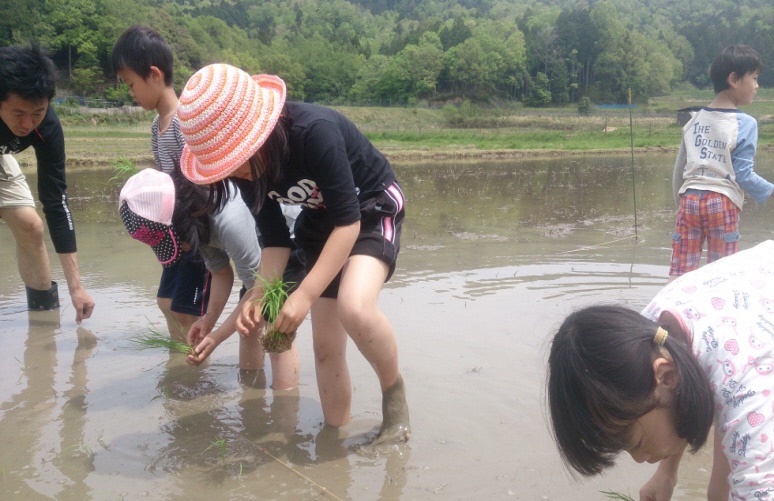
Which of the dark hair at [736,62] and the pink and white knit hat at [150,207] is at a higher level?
the dark hair at [736,62]

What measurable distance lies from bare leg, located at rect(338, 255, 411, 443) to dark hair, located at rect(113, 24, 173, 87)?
1.72 meters

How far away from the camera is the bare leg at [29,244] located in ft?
14.5

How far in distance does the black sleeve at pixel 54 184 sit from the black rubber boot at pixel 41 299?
71 cm

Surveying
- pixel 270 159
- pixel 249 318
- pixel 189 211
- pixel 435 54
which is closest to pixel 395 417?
pixel 249 318

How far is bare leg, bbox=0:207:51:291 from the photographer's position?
14.5ft

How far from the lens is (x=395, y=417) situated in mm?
2768

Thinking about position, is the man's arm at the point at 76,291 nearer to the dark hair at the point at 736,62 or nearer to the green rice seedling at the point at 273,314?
the green rice seedling at the point at 273,314

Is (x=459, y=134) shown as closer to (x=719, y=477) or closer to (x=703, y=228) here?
(x=703, y=228)

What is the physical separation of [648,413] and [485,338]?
2487mm

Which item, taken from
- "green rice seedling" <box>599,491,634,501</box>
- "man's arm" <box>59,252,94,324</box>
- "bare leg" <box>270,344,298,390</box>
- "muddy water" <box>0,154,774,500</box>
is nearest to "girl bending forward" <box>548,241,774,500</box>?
"green rice seedling" <box>599,491,634,501</box>

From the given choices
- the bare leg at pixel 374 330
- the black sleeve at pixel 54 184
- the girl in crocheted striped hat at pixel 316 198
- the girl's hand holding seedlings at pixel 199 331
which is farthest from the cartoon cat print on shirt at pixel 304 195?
the black sleeve at pixel 54 184

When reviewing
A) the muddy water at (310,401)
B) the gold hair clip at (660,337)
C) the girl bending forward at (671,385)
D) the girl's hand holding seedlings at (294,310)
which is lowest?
the muddy water at (310,401)

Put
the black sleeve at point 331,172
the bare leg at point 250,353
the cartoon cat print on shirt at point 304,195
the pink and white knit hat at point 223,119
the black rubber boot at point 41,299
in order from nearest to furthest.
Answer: the pink and white knit hat at point 223,119 → the black sleeve at point 331,172 → the cartoon cat print on shirt at point 304,195 → the bare leg at point 250,353 → the black rubber boot at point 41,299

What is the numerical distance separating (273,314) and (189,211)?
77cm
